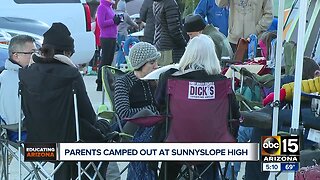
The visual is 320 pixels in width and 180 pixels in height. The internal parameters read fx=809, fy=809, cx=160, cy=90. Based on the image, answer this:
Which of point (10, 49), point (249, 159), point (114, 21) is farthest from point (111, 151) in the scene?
point (114, 21)

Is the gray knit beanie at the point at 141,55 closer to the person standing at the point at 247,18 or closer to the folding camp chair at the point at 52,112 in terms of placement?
the folding camp chair at the point at 52,112

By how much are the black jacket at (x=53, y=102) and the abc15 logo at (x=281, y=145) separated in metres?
1.28

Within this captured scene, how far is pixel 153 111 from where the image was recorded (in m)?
6.01

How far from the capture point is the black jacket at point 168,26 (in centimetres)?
921

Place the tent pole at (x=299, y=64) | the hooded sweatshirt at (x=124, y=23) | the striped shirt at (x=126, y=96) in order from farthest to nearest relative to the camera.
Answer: the hooded sweatshirt at (x=124, y=23), the striped shirt at (x=126, y=96), the tent pole at (x=299, y=64)

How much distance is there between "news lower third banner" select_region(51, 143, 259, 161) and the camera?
17.3ft

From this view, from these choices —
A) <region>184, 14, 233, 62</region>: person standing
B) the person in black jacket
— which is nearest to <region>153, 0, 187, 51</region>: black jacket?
the person in black jacket

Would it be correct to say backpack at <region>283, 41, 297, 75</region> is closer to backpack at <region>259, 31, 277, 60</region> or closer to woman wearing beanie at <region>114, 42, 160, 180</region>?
backpack at <region>259, 31, 277, 60</region>

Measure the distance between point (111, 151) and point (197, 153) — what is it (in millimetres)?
568

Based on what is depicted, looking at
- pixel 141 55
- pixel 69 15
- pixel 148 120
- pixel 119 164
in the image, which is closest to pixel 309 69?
pixel 141 55

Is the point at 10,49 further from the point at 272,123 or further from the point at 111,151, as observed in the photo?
the point at 272,123

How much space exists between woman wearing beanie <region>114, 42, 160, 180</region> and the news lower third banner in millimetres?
609

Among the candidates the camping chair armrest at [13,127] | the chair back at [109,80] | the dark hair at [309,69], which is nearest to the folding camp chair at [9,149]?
the camping chair armrest at [13,127]

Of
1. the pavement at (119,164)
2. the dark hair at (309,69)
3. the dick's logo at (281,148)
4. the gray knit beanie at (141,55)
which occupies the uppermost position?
the gray knit beanie at (141,55)
